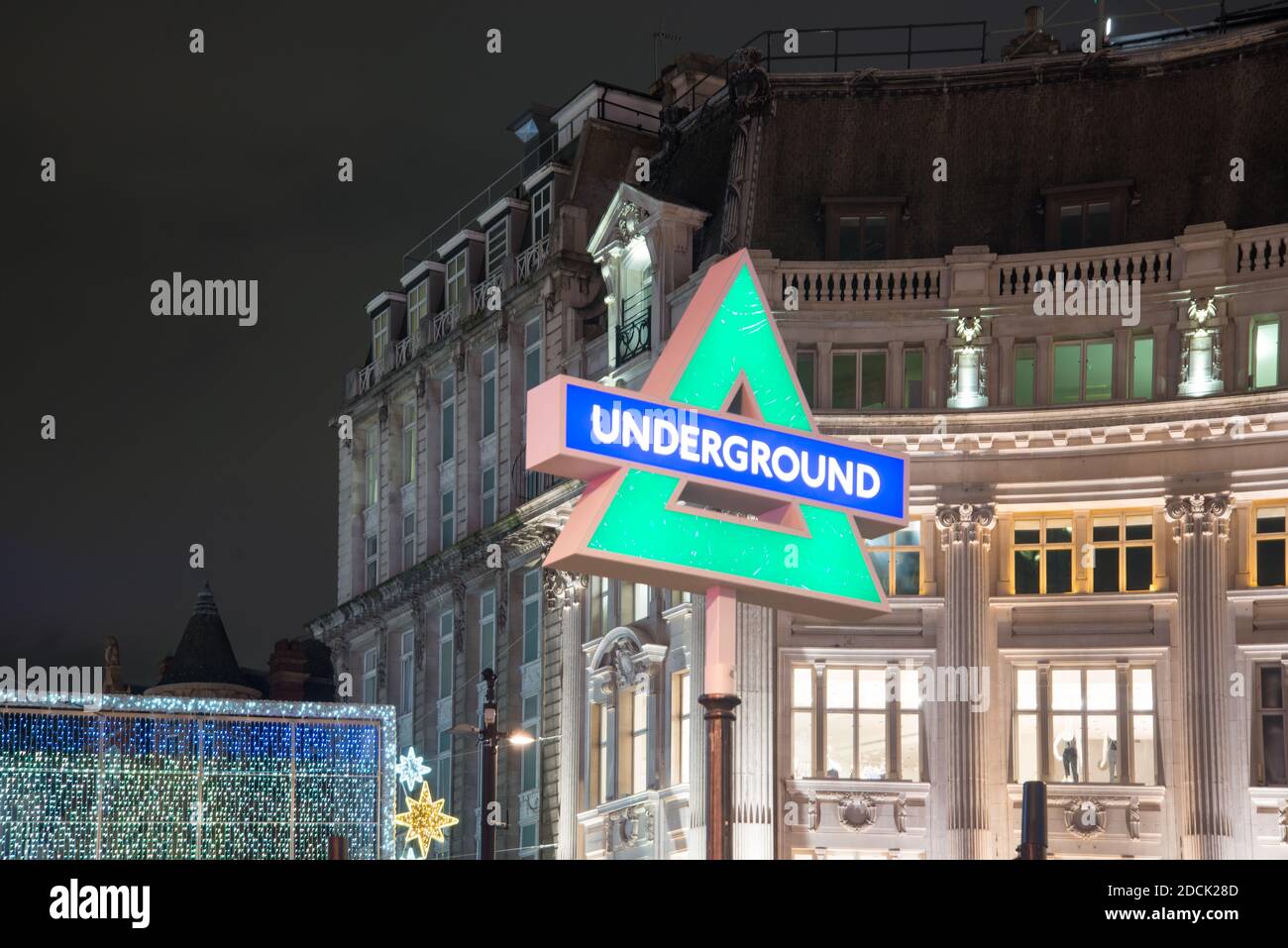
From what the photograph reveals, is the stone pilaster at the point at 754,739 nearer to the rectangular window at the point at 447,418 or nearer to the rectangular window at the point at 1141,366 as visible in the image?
the rectangular window at the point at 1141,366

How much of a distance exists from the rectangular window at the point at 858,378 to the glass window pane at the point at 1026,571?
4.73 metres

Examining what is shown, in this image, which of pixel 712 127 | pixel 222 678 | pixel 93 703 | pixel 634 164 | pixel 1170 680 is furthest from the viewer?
pixel 222 678

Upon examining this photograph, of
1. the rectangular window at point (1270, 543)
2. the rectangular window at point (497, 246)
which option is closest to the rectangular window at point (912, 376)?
the rectangular window at point (1270, 543)

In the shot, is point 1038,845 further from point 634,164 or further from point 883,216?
point 634,164

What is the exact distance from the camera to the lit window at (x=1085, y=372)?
57.2 meters

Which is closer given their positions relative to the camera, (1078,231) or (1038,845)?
(1038,845)

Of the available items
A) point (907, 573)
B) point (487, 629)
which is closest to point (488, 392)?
point (487, 629)

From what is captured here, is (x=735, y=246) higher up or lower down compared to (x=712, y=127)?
lower down

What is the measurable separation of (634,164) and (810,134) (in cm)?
865

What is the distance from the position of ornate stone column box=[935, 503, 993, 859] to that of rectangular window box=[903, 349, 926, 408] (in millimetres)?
2899

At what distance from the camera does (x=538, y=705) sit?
66.4 m

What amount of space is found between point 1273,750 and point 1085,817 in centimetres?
422

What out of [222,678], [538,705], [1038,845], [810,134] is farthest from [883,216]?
[222,678]

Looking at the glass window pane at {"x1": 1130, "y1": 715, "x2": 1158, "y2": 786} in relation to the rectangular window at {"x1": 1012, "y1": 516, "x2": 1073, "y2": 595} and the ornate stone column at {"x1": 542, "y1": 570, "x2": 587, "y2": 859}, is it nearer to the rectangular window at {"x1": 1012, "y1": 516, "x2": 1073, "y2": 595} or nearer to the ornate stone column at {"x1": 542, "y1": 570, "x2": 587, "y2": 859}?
the rectangular window at {"x1": 1012, "y1": 516, "x2": 1073, "y2": 595}
